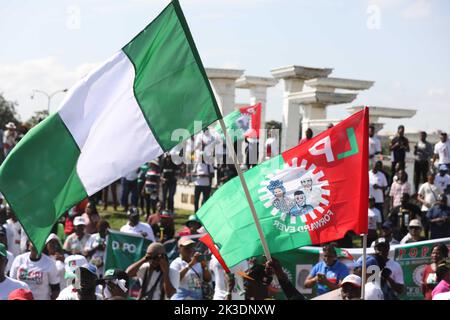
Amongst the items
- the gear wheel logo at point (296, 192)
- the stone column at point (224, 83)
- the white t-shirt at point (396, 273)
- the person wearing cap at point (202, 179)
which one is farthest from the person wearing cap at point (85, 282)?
the stone column at point (224, 83)

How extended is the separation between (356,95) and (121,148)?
14281 mm

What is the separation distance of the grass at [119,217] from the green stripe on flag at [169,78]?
30.3 ft

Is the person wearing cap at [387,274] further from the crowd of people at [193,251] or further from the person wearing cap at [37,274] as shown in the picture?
the person wearing cap at [37,274]

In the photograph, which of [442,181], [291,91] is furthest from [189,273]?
[291,91]

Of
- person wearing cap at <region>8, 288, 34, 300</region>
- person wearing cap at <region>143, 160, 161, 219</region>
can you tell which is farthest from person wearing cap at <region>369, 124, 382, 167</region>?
person wearing cap at <region>8, 288, 34, 300</region>

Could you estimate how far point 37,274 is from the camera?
947 cm

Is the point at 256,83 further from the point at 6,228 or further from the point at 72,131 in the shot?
the point at 72,131

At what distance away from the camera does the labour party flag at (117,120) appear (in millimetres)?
6766

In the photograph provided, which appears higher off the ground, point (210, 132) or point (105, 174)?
point (210, 132)

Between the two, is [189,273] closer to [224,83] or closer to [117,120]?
[117,120]

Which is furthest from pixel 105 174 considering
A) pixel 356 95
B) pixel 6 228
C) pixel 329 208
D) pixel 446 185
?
pixel 356 95

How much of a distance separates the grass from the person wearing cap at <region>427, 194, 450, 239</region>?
5076 mm

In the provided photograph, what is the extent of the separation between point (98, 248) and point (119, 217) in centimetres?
625

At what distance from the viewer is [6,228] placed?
12.4 meters
